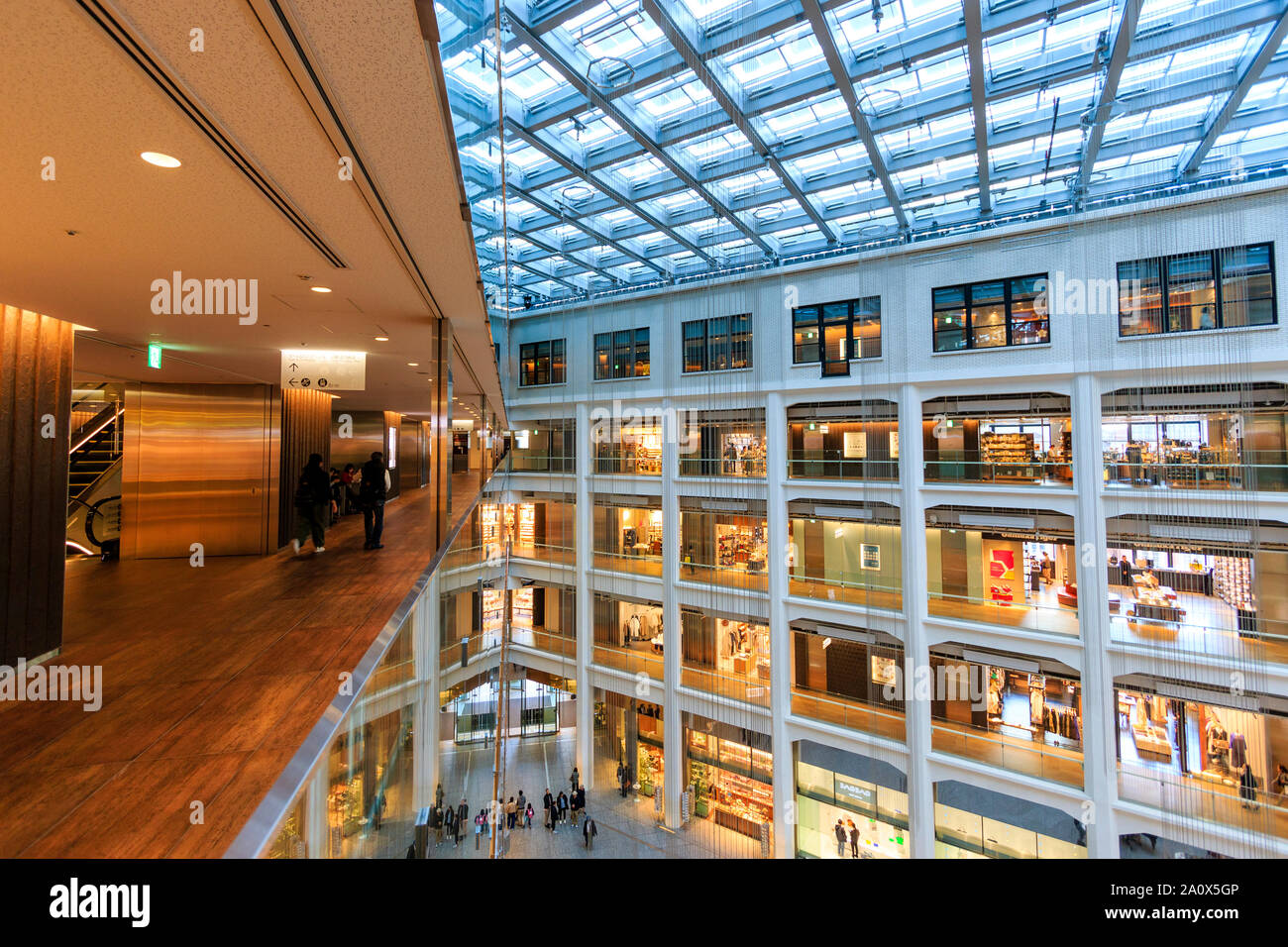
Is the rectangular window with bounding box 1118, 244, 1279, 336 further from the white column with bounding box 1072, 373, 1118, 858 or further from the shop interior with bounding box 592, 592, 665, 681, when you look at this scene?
the shop interior with bounding box 592, 592, 665, 681

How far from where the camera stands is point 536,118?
738 cm

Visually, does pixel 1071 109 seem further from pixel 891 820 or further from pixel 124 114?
pixel 891 820

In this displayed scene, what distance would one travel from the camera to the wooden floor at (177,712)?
223 cm

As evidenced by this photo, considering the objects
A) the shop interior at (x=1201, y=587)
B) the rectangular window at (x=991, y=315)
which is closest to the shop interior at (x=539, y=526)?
the rectangular window at (x=991, y=315)

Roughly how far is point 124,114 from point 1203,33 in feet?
32.3

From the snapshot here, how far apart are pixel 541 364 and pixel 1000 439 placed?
39.8 ft

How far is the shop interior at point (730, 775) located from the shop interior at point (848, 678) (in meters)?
1.45

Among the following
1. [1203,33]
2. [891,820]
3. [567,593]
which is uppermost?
[1203,33]

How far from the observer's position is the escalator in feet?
26.7

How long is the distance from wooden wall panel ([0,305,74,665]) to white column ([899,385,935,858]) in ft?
37.8

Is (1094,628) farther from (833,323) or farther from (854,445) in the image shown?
(833,323)

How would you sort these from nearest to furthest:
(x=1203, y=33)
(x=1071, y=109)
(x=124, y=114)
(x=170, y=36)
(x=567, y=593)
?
(x=170, y=36)
(x=124, y=114)
(x=1203, y=33)
(x=1071, y=109)
(x=567, y=593)

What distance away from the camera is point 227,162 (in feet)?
7.63
